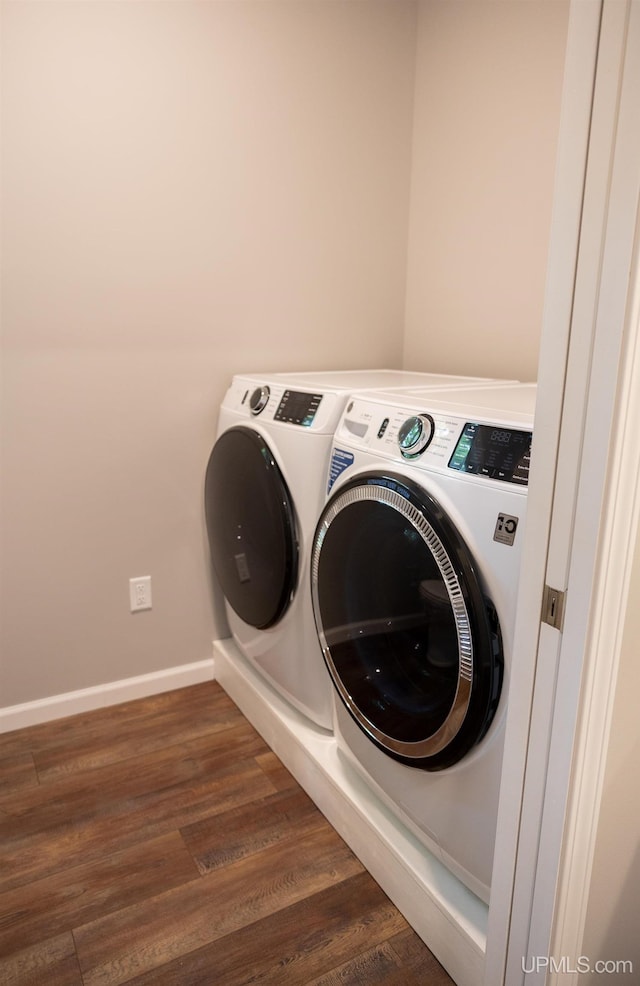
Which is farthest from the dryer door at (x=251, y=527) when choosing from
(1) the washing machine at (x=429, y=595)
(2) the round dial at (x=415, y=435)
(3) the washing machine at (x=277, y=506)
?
(2) the round dial at (x=415, y=435)

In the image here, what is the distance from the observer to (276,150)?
2084mm

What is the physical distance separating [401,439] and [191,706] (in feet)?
4.27

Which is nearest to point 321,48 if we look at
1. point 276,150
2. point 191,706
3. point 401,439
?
point 276,150

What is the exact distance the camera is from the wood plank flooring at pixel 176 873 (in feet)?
4.21

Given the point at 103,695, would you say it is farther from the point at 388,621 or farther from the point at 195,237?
the point at 195,237

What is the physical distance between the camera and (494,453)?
1.12m

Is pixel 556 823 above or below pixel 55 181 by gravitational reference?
below

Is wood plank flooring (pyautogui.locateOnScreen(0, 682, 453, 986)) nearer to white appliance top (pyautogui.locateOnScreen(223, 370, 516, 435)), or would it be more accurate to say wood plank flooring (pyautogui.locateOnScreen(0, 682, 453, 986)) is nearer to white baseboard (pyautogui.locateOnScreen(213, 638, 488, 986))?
white baseboard (pyautogui.locateOnScreen(213, 638, 488, 986))

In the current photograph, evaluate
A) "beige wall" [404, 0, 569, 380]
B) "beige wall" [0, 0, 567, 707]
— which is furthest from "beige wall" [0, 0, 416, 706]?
"beige wall" [404, 0, 569, 380]

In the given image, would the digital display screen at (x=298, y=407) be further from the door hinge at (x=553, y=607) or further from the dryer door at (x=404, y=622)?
the door hinge at (x=553, y=607)

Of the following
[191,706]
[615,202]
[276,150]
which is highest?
[276,150]

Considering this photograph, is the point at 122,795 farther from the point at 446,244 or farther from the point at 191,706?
the point at 446,244

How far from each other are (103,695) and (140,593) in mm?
343

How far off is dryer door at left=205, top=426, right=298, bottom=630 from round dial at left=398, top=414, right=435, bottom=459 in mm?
460
